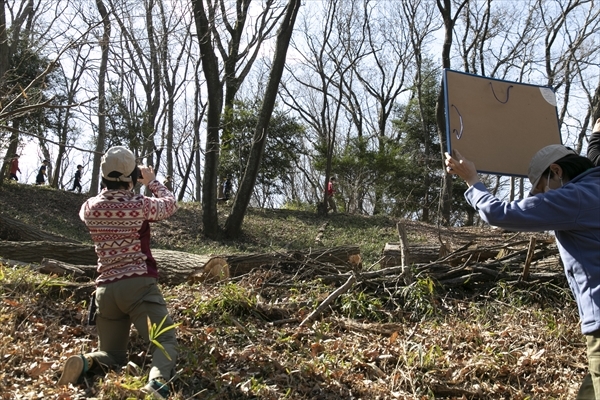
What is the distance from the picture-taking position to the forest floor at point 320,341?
4.08 m

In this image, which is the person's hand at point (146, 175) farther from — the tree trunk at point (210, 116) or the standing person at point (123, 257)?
the tree trunk at point (210, 116)

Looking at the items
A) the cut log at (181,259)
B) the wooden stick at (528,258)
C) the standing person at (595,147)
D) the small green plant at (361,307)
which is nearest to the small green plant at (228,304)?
the small green plant at (361,307)

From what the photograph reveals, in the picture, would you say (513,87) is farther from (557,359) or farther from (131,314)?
(131,314)

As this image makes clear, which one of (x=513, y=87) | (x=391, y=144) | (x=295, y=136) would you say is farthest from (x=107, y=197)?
(x=391, y=144)

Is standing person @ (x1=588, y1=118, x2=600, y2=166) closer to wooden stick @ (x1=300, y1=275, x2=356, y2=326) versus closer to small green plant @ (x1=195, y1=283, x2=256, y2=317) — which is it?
wooden stick @ (x1=300, y1=275, x2=356, y2=326)

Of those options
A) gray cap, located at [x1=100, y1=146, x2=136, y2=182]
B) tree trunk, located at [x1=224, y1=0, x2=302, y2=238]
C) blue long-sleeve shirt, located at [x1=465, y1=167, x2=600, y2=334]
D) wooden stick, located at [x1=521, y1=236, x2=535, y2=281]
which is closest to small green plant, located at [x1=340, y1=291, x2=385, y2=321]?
wooden stick, located at [x1=521, y1=236, x2=535, y2=281]

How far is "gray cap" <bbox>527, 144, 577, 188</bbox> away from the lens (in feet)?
9.80

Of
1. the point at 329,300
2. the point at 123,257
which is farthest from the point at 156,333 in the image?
the point at 329,300

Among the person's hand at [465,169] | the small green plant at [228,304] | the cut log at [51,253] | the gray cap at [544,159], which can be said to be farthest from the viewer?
the cut log at [51,253]

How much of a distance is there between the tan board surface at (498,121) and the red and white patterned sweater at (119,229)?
234 centimetres

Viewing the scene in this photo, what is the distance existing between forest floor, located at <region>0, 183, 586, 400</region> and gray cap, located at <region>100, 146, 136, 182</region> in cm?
142

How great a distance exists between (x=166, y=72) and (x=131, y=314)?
20460 millimetres

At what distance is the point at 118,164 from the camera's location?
3.87m

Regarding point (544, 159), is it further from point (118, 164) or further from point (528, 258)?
point (528, 258)
